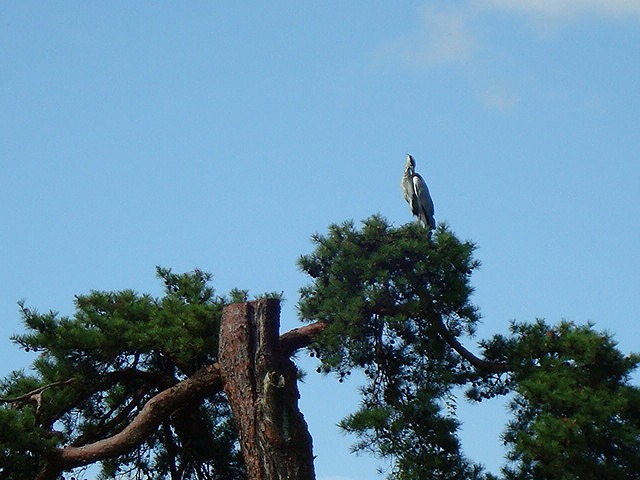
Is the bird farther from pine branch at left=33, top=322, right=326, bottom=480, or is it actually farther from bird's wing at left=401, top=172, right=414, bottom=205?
pine branch at left=33, top=322, right=326, bottom=480

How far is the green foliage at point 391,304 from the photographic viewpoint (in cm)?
737

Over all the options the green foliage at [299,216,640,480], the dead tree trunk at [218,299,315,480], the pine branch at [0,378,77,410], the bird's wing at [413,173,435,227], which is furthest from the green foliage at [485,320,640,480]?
the pine branch at [0,378,77,410]

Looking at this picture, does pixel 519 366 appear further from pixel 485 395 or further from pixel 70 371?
pixel 70 371

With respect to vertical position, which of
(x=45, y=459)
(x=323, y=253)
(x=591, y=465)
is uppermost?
(x=323, y=253)

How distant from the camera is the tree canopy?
683 centimetres

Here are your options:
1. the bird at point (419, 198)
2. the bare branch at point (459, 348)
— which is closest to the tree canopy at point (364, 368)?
the bare branch at point (459, 348)

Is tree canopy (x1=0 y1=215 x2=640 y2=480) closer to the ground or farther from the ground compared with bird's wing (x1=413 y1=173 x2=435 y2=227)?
closer to the ground

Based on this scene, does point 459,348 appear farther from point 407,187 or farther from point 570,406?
point 407,187

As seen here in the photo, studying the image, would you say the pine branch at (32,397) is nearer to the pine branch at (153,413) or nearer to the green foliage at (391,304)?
the pine branch at (153,413)

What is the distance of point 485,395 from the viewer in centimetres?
753

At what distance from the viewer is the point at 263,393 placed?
688 cm

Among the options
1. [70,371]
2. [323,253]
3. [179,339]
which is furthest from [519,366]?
[70,371]

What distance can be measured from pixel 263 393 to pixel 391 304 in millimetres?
1104

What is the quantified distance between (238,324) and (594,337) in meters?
2.15
